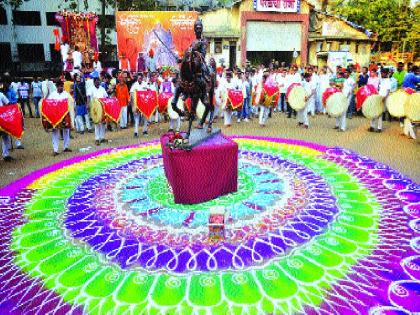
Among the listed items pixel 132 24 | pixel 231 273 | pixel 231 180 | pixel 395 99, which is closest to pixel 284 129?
pixel 395 99

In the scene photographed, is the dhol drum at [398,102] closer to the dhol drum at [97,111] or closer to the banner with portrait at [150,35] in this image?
the dhol drum at [97,111]

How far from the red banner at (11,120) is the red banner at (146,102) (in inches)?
115

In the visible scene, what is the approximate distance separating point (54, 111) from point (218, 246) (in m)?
5.29

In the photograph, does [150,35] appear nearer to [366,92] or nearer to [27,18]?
[366,92]

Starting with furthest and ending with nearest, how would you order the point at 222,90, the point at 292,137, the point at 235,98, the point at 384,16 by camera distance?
the point at 384,16 → the point at 222,90 → the point at 235,98 → the point at 292,137

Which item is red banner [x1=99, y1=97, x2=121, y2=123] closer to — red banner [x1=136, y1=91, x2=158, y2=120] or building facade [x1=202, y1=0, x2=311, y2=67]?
red banner [x1=136, y1=91, x2=158, y2=120]

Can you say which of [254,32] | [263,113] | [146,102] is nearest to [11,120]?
[146,102]

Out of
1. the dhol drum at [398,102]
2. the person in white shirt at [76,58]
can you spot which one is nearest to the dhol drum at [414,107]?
the dhol drum at [398,102]

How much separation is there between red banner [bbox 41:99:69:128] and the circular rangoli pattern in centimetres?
165

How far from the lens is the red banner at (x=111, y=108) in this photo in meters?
8.40

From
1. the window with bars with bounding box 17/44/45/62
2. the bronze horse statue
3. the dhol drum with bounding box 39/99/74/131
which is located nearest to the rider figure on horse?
the bronze horse statue

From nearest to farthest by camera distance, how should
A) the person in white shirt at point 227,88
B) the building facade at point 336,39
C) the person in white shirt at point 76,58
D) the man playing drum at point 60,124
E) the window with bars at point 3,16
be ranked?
the man playing drum at point 60,124, the person in white shirt at point 227,88, the person in white shirt at point 76,58, the building facade at point 336,39, the window with bars at point 3,16

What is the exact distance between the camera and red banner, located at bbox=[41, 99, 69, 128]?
24.2ft

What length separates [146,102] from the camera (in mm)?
9281
